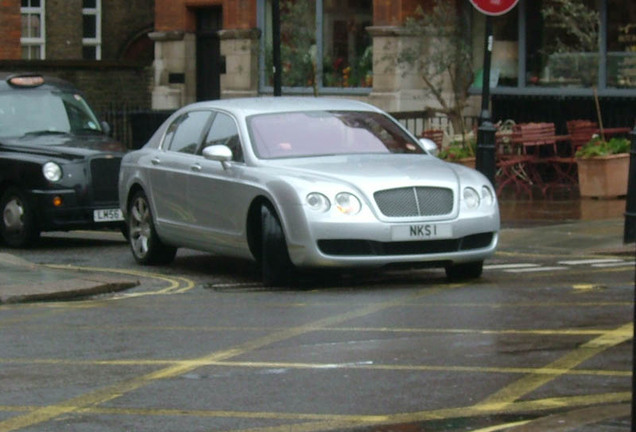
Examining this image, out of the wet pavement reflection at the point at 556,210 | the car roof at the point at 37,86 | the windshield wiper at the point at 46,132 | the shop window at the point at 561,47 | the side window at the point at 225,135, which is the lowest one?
the wet pavement reflection at the point at 556,210

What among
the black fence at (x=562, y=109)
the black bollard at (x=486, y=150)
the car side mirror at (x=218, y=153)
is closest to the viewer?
the car side mirror at (x=218, y=153)

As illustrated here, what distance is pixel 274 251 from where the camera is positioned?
42.3ft

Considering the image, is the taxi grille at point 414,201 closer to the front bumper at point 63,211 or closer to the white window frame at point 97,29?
the front bumper at point 63,211

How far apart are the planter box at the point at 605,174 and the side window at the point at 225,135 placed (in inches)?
294

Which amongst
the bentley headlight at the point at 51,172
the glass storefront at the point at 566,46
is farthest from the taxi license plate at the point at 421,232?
the glass storefront at the point at 566,46

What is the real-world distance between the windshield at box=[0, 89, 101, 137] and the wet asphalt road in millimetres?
5181

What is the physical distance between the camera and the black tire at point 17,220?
1739cm

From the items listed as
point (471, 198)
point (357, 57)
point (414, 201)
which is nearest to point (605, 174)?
point (471, 198)

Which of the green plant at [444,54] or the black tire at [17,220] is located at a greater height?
the green plant at [444,54]

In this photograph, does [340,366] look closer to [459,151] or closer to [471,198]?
[471,198]

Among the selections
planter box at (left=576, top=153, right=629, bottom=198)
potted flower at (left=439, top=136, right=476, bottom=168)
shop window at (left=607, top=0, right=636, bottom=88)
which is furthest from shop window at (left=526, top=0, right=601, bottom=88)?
planter box at (left=576, top=153, right=629, bottom=198)

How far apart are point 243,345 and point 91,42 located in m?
32.9

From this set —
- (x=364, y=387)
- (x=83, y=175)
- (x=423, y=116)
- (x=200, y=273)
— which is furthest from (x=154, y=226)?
(x=423, y=116)

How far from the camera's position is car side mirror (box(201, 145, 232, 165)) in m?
13.5
